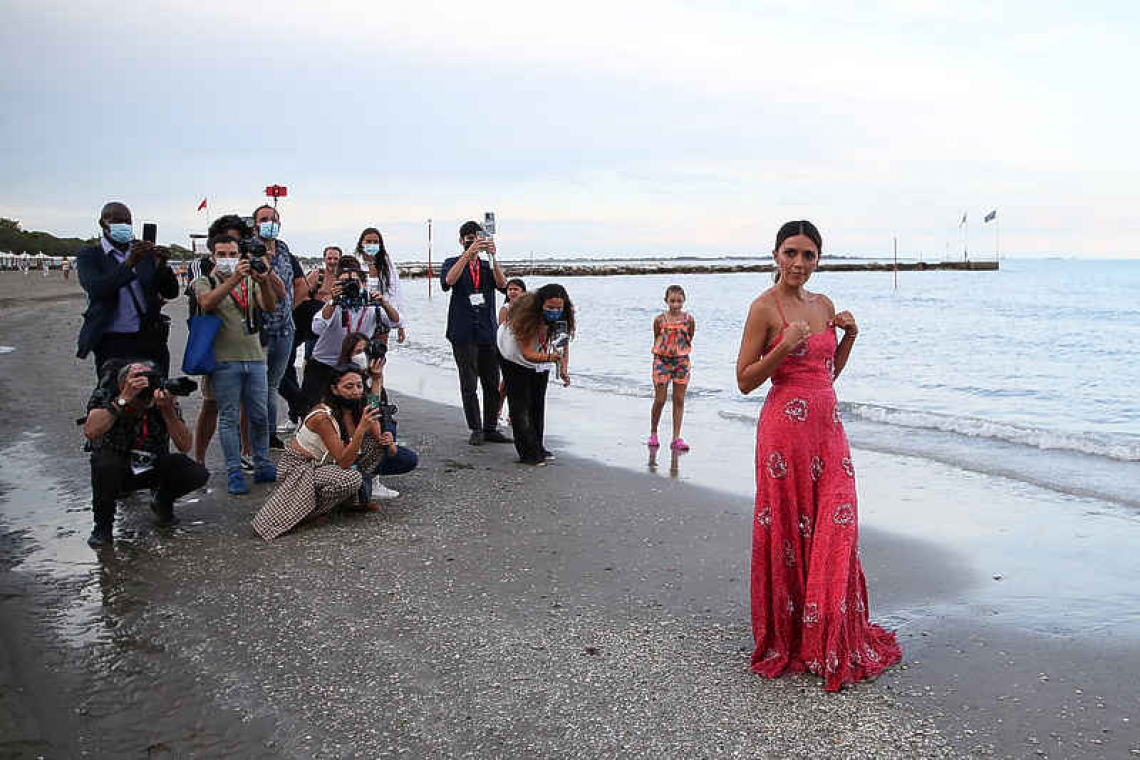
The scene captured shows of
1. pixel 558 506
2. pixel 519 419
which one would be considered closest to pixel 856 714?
pixel 558 506

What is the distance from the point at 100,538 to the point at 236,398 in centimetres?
145

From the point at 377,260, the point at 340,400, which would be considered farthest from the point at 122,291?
the point at 377,260

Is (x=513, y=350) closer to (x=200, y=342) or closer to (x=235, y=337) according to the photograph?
(x=235, y=337)

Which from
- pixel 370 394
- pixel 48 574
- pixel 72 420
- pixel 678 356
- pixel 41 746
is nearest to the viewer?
pixel 41 746

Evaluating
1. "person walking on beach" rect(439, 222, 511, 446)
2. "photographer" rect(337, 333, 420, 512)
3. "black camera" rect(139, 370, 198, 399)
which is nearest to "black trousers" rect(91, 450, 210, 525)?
"black camera" rect(139, 370, 198, 399)

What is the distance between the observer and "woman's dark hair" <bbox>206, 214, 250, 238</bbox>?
6.17m

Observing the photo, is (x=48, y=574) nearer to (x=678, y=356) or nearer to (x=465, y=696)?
(x=465, y=696)

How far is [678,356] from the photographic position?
8711mm

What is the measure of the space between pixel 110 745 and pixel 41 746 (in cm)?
22

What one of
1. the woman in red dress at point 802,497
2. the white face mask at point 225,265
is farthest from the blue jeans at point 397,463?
the woman in red dress at point 802,497

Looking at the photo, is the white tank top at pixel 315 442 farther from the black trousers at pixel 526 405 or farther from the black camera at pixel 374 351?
the black trousers at pixel 526 405

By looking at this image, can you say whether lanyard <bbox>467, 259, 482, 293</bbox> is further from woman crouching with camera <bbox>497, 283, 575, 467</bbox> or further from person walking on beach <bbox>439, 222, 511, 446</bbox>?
woman crouching with camera <bbox>497, 283, 575, 467</bbox>

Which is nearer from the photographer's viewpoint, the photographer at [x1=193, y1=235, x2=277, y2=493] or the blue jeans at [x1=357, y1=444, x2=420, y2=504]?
the photographer at [x1=193, y1=235, x2=277, y2=493]

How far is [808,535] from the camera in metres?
3.60
